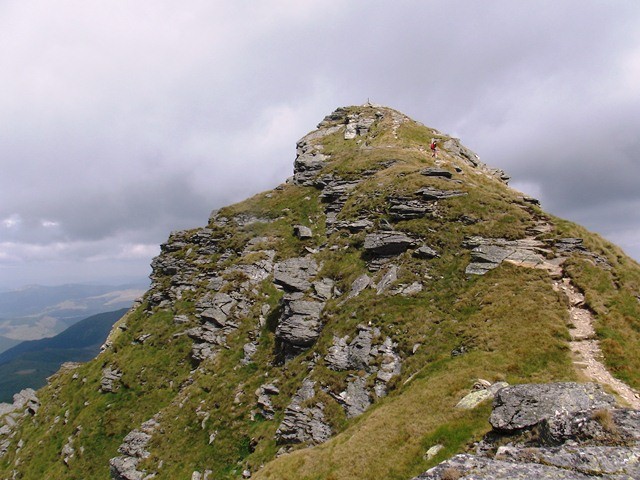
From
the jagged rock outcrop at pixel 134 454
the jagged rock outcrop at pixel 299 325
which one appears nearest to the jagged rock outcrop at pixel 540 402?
the jagged rock outcrop at pixel 299 325

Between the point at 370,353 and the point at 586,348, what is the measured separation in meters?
17.9

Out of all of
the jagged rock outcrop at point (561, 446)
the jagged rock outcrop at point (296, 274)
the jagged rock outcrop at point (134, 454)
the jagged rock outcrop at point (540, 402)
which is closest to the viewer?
the jagged rock outcrop at point (561, 446)

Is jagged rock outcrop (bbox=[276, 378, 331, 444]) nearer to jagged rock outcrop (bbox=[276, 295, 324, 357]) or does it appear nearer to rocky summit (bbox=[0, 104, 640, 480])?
rocky summit (bbox=[0, 104, 640, 480])

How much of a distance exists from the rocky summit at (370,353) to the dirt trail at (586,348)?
0.15 m

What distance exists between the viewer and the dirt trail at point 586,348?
22391 mm

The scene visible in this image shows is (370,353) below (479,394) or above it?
above

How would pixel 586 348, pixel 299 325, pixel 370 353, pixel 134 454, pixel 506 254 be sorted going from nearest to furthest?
pixel 586 348, pixel 370 353, pixel 506 254, pixel 299 325, pixel 134 454

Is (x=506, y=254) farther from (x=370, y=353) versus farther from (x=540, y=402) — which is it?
(x=540, y=402)

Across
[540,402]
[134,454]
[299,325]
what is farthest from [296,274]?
[540,402]

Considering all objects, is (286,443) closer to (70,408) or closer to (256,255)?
(256,255)

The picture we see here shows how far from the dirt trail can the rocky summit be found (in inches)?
6.0

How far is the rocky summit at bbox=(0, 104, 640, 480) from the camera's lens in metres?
18.7

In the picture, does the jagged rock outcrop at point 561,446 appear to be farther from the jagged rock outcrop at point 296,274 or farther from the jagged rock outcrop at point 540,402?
the jagged rock outcrop at point 296,274

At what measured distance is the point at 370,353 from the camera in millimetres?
34688
